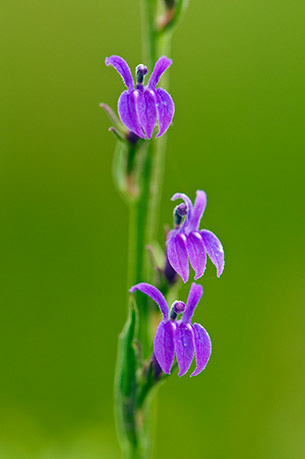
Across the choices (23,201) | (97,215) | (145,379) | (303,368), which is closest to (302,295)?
(303,368)

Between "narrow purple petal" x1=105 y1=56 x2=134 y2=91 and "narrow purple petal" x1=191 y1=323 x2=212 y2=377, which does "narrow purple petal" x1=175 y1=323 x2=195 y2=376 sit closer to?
"narrow purple petal" x1=191 y1=323 x2=212 y2=377

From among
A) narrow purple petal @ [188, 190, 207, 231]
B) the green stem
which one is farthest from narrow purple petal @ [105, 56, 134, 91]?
narrow purple petal @ [188, 190, 207, 231]

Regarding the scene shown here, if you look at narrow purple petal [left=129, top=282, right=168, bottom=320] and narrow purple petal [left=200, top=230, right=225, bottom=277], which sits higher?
narrow purple petal [left=200, top=230, right=225, bottom=277]

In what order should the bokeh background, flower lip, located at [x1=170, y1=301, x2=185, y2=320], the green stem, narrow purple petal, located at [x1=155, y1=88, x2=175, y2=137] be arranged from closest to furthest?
narrow purple petal, located at [x1=155, y1=88, x2=175, y2=137] < flower lip, located at [x1=170, y1=301, x2=185, y2=320] < the green stem < the bokeh background

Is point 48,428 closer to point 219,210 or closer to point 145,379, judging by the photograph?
point 145,379

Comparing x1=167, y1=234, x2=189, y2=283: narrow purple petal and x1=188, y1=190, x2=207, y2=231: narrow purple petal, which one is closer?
x1=167, y1=234, x2=189, y2=283: narrow purple petal

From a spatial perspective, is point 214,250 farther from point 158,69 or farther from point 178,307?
point 158,69

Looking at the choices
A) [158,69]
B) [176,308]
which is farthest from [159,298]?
[158,69]
